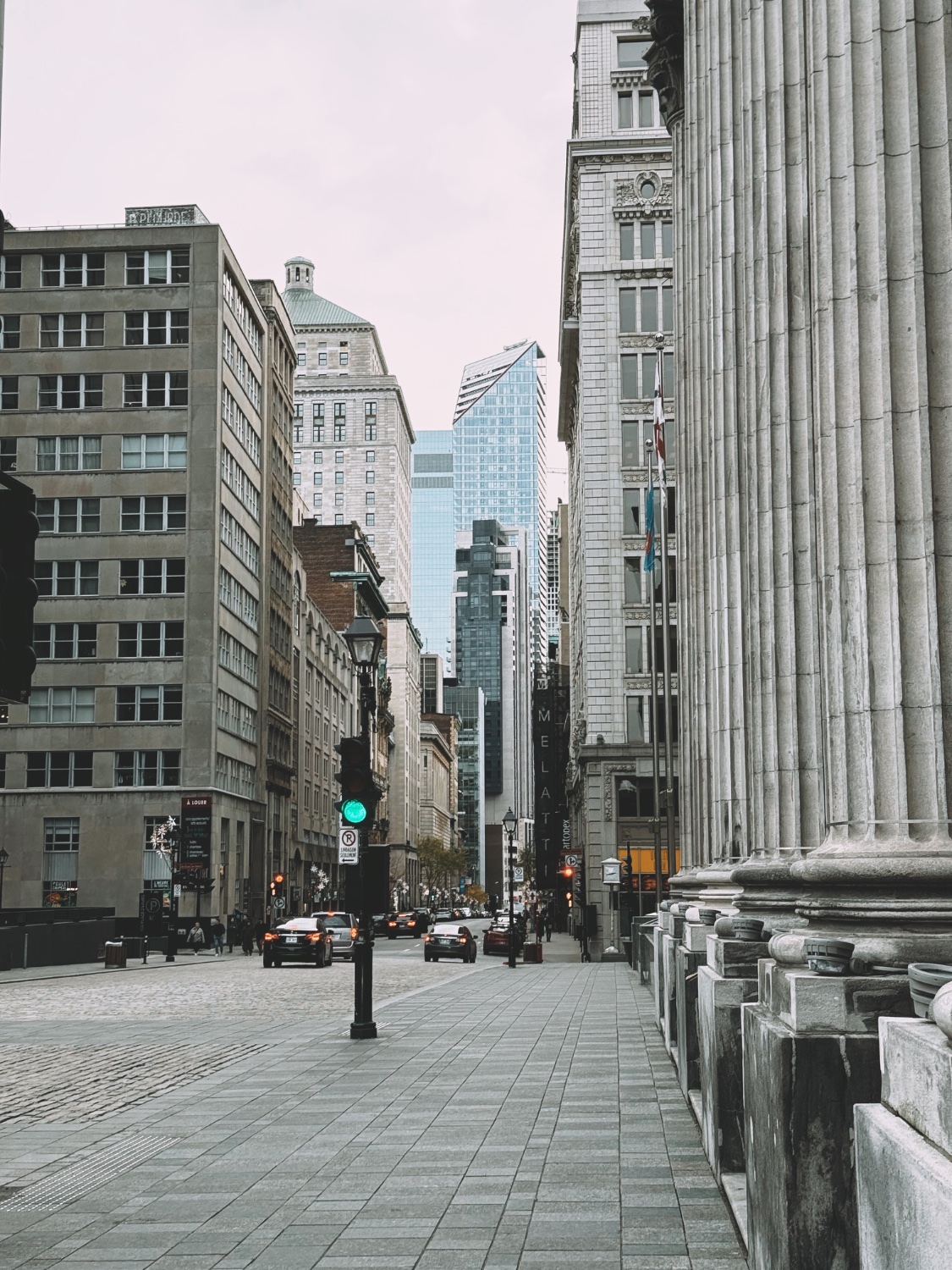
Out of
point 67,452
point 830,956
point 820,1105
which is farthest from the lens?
point 67,452

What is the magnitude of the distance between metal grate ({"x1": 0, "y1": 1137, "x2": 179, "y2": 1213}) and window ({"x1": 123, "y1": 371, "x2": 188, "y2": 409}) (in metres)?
65.8

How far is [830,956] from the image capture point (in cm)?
640

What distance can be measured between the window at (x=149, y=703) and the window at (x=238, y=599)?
18.0 feet

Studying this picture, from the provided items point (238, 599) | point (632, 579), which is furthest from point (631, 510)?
point (238, 599)

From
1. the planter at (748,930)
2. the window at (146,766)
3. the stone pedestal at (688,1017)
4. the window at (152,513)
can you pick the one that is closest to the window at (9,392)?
the window at (152,513)

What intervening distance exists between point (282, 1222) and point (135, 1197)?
4.57 ft

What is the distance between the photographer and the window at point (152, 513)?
74.1 m

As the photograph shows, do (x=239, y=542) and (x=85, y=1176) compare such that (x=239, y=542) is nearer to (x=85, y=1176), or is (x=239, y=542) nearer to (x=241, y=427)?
(x=241, y=427)

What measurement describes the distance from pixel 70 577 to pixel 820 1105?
71.1m

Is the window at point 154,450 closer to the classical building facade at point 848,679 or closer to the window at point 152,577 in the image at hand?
the window at point 152,577

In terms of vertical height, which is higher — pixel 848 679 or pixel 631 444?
pixel 631 444

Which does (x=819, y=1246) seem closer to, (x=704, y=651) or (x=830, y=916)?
(x=830, y=916)

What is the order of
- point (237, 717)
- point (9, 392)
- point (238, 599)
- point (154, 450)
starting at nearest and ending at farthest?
point (154, 450)
point (9, 392)
point (237, 717)
point (238, 599)

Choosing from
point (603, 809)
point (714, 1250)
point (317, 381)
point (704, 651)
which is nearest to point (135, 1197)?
point (714, 1250)
